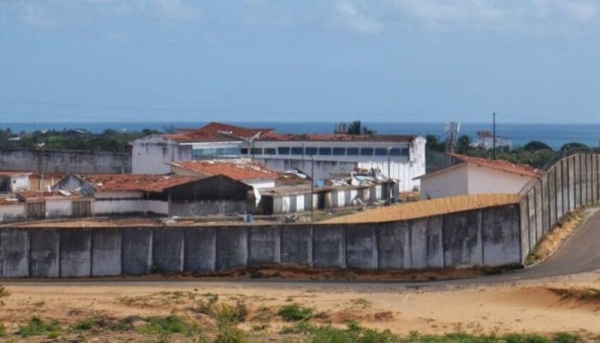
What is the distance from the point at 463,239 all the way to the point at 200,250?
379 inches

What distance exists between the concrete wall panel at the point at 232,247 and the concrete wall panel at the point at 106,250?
3.71 m

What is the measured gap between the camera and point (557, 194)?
49.8 meters

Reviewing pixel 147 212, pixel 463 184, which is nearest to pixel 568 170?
pixel 463 184

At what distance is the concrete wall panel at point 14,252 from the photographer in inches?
1638

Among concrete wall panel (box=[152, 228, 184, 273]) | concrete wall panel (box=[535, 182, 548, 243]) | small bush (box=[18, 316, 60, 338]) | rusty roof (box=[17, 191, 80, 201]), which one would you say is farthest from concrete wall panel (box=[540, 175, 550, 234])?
small bush (box=[18, 316, 60, 338])

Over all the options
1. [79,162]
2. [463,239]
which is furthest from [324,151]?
[463,239]

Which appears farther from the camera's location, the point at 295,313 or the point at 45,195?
the point at 45,195

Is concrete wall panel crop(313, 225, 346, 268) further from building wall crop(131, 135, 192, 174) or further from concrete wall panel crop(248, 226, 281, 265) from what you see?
building wall crop(131, 135, 192, 174)

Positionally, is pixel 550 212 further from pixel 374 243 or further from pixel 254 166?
pixel 254 166

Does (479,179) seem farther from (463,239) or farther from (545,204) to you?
(463,239)

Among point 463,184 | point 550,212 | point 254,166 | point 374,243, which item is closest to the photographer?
point 374,243

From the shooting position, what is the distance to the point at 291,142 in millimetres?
83125

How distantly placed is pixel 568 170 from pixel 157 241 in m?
21.1

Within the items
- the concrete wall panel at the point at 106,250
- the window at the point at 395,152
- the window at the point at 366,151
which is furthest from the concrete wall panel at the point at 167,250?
the window at the point at 366,151
